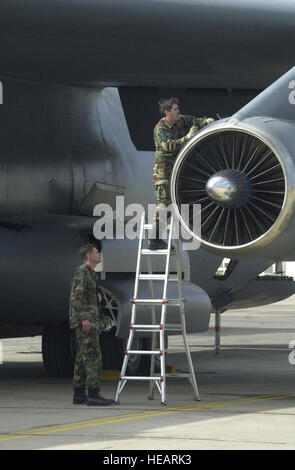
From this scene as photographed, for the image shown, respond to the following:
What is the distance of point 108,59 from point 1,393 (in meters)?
4.69

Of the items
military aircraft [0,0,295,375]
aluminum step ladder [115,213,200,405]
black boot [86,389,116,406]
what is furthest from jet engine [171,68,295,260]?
black boot [86,389,116,406]

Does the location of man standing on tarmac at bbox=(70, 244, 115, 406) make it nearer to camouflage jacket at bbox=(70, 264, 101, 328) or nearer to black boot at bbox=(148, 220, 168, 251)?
camouflage jacket at bbox=(70, 264, 101, 328)

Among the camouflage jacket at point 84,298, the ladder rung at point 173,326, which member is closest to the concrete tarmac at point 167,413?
the ladder rung at point 173,326

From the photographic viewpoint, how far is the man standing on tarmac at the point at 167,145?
13438 mm

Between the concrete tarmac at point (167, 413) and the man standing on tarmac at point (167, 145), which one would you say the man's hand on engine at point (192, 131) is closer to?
the man standing on tarmac at point (167, 145)

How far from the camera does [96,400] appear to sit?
13.4 meters

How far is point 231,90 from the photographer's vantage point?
54.0ft

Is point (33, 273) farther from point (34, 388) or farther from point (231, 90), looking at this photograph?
point (231, 90)

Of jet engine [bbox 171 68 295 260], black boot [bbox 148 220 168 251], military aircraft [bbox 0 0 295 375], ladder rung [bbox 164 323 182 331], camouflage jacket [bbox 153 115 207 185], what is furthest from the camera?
black boot [bbox 148 220 168 251]

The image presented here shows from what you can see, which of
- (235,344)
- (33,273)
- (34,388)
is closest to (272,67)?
(33,273)

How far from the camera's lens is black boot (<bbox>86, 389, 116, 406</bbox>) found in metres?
13.4

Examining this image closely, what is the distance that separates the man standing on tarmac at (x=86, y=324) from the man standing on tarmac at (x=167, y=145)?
0.94m

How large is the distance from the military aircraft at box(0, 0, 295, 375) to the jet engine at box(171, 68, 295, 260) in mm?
14

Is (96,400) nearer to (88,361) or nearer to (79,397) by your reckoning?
(79,397)
